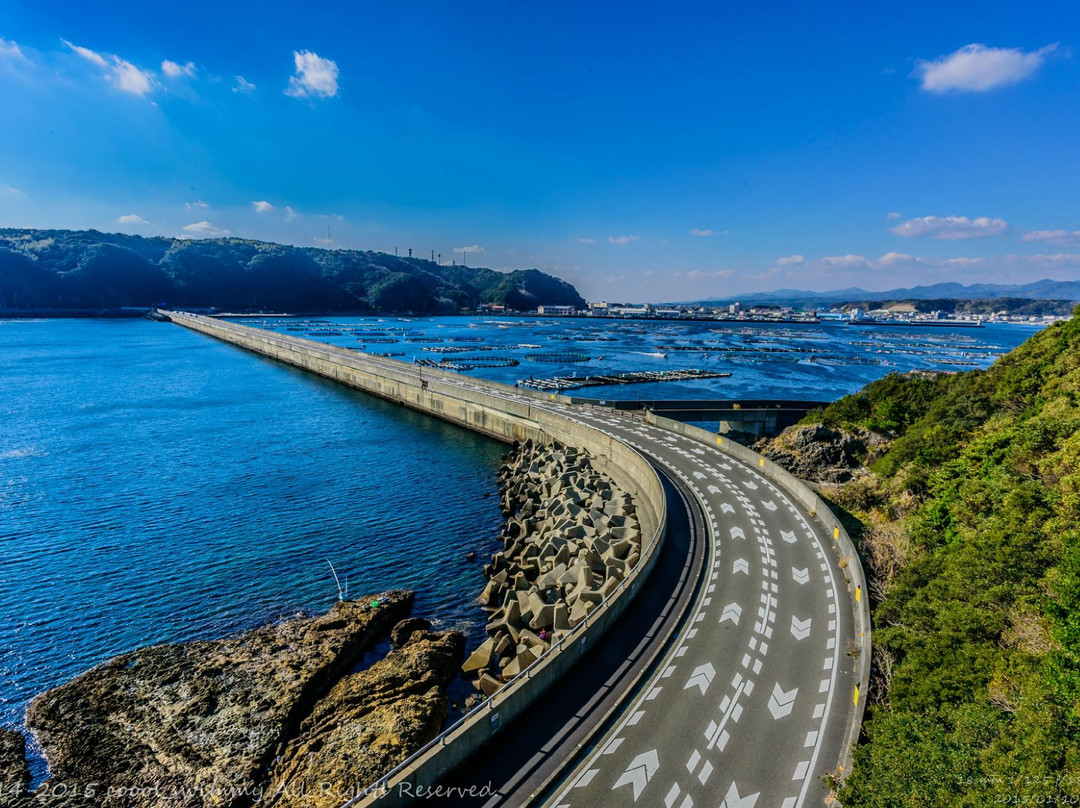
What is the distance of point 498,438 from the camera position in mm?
52906

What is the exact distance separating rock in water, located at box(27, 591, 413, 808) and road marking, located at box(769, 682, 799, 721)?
13.7 meters

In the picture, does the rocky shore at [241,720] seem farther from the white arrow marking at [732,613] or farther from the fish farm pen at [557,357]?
the fish farm pen at [557,357]

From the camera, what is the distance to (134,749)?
14.7m

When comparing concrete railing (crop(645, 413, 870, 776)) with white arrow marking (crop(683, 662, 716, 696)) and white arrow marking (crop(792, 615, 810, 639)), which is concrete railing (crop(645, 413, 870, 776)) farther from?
white arrow marking (crop(683, 662, 716, 696))

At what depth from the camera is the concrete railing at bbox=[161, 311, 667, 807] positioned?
34.4 ft

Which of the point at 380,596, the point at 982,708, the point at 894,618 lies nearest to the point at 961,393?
the point at 894,618

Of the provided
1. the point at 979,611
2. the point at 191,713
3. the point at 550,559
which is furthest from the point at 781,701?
the point at 191,713

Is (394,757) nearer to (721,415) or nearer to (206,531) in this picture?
(206,531)

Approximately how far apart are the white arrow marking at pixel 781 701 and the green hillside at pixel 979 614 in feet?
5.67

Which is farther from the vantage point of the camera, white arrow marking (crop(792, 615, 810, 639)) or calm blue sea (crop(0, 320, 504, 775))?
calm blue sea (crop(0, 320, 504, 775))

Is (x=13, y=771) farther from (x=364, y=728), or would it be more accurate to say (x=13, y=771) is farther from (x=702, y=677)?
(x=702, y=677)

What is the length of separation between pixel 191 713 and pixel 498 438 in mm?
38136

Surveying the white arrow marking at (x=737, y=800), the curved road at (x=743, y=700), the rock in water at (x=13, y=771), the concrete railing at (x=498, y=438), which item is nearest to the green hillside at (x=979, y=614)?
the curved road at (x=743, y=700)

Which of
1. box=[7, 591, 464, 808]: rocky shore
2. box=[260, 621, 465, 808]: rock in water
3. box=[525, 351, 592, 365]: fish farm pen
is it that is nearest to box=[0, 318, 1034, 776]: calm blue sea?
box=[7, 591, 464, 808]: rocky shore
